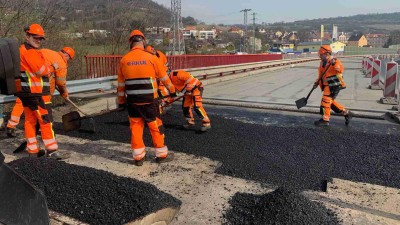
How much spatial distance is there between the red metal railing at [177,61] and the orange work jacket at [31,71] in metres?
5.39

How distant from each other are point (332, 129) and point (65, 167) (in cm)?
491

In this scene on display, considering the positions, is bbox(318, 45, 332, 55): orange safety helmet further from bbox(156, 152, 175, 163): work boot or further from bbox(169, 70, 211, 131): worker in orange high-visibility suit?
bbox(156, 152, 175, 163): work boot

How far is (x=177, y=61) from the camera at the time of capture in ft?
44.1

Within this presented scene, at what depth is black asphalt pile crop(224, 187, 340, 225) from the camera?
2.89 m

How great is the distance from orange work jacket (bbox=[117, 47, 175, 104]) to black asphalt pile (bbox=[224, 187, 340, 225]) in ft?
6.43

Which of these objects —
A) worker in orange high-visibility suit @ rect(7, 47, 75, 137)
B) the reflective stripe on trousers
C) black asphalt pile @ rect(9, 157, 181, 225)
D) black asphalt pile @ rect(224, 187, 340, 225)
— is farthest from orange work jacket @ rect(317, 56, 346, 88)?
worker in orange high-visibility suit @ rect(7, 47, 75, 137)

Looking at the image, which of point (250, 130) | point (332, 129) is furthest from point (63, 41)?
point (332, 129)

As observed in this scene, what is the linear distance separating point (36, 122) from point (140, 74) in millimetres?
1719

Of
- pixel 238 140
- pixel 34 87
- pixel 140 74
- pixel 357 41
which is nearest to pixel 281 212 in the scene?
A: pixel 140 74

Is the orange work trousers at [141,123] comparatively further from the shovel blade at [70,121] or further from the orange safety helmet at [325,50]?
the orange safety helmet at [325,50]

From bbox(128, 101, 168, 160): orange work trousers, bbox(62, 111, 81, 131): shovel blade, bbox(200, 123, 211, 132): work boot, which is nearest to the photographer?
bbox(128, 101, 168, 160): orange work trousers

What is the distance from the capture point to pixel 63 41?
10312mm

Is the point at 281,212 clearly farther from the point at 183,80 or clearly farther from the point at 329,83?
the point at 329,83

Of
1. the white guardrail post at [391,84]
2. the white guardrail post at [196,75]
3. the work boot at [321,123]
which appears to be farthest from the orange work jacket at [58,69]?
the white guardrail post at [391,84]
